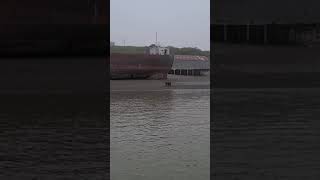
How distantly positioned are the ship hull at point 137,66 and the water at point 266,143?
87.7 feet

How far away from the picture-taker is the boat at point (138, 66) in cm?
3775

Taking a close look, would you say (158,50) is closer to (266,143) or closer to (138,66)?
(138,66)

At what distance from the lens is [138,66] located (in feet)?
129

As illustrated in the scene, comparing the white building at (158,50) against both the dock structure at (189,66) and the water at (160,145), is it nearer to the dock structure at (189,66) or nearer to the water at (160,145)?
the dock structure at (189,66)

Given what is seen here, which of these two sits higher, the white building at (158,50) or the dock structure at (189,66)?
the white building at (158,50)

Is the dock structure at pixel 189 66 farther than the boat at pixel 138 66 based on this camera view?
Yes

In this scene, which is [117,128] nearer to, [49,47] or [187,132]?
[187,132]

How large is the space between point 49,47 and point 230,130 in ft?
35.2

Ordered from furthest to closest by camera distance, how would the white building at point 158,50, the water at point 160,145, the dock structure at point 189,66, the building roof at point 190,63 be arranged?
1. the building roof at point 190,63
2. the dock structure at point 189,66
3. the white building at point 158,50
4. the water at point 160,145

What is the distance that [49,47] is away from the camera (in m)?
17.1

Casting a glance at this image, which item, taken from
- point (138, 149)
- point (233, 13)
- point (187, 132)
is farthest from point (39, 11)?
point (138, 149)

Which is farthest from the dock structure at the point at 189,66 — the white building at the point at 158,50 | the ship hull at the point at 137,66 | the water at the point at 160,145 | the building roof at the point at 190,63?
the water at the point at 160,145

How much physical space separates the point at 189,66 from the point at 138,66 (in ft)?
40.7

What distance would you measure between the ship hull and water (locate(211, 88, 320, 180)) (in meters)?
26.7
